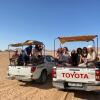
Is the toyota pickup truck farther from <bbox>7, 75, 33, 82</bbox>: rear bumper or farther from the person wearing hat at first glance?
the person wearing hat

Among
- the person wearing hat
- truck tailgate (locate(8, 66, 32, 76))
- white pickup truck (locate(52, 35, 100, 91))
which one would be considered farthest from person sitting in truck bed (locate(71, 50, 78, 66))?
truck tailgate (locate(8, 66, 32, 76))

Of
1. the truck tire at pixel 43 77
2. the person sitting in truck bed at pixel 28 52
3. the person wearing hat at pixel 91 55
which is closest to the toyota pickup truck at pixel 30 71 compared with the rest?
the truck tire at pixel 43 77

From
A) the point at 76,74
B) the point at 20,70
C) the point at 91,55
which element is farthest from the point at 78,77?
the point at 20,70

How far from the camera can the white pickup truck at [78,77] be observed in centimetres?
918

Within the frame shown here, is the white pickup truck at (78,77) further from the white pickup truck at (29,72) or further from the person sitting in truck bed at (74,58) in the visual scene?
the white pickup truck at (29,72)

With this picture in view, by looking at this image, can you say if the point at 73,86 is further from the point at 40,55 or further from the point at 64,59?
the point at 40,55

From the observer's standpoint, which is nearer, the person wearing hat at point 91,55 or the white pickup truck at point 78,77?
the white pickup truck at point 78,77

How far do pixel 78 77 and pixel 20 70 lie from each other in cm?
420

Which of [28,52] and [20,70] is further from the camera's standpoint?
[28,52]

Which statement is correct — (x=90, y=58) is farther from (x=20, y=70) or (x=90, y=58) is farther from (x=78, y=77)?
(x=20, y=70)

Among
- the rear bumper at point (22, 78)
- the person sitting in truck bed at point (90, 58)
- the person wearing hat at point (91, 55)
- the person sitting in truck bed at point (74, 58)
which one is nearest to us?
the person sitting in truck bed at point (90, 58)

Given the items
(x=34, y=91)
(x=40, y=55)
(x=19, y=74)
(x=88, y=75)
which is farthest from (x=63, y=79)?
(x=40, y=55)

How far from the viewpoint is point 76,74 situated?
9594 millimetres

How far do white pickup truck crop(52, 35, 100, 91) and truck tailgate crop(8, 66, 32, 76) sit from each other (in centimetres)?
262
